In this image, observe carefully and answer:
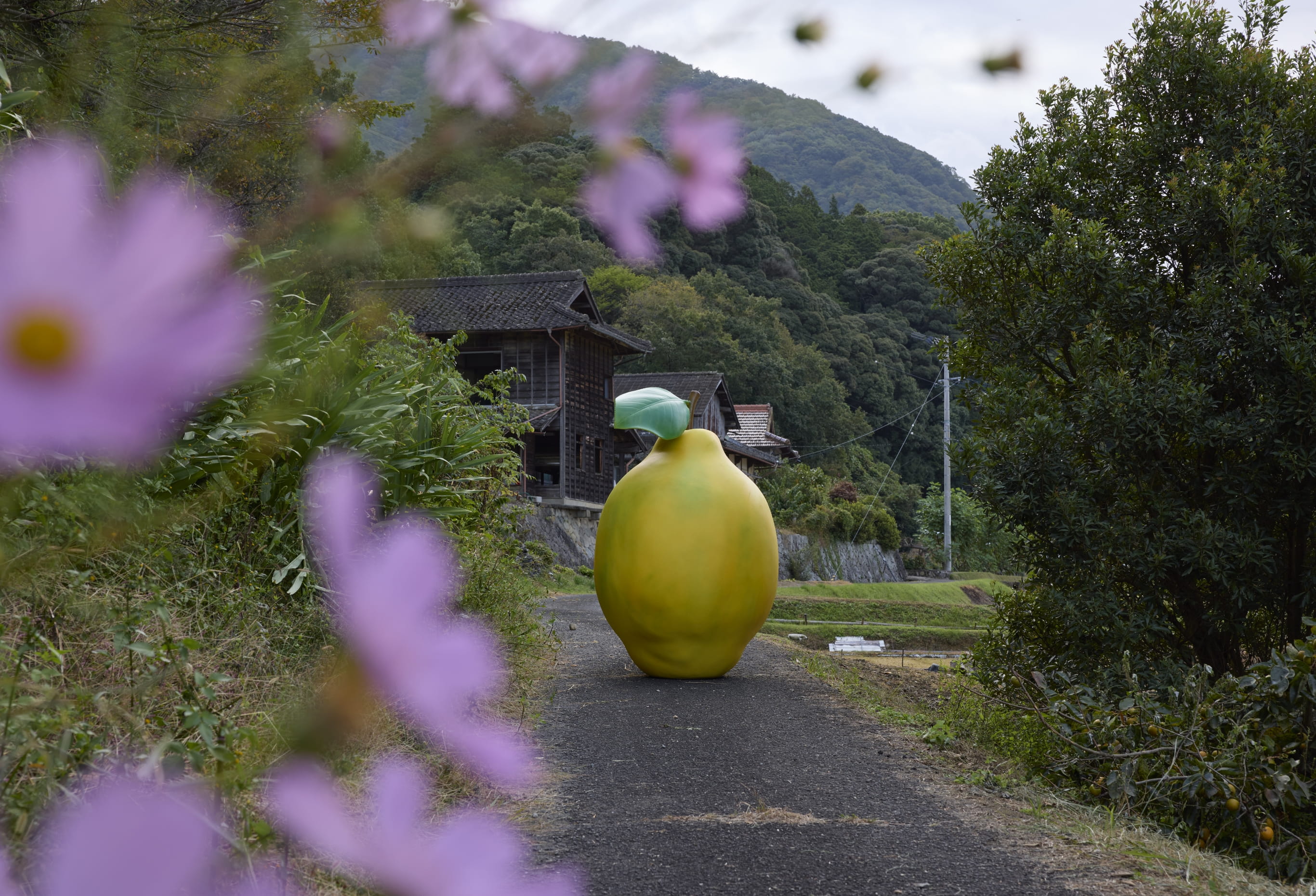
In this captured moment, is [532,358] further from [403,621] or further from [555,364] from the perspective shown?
[403,621]

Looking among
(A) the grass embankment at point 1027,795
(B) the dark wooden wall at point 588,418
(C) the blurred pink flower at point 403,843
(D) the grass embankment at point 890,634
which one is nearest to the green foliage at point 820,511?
(B) the dark wooden wall at point 588,418

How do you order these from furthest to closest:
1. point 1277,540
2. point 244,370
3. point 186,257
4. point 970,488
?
point 970,488
point 1277,540
point 244,370
point 186,257

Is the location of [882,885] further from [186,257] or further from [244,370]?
[186,257]

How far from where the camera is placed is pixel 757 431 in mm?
39250

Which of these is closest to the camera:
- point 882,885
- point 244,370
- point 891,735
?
point 244,370

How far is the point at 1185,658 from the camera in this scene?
6.13m

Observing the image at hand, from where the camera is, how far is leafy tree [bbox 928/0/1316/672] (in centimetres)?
562

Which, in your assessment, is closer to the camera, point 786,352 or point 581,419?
point 581,419

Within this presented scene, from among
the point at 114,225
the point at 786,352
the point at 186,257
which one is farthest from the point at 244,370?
the point at 786,352

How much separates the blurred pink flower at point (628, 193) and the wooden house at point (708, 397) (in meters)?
28.8

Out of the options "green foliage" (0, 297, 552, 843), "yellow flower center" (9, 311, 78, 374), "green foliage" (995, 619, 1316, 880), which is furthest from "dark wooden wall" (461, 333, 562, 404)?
"yellow flower center" (9, 311, 78, 374)

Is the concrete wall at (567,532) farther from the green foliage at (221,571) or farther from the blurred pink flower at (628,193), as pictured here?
the blurred pink flower at (628,193)

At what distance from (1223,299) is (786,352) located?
34.6m

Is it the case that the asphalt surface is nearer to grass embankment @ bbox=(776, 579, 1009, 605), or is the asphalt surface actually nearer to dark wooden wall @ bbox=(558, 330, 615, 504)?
grass embankment @ bbox=(776, 579, 1009, 605)
